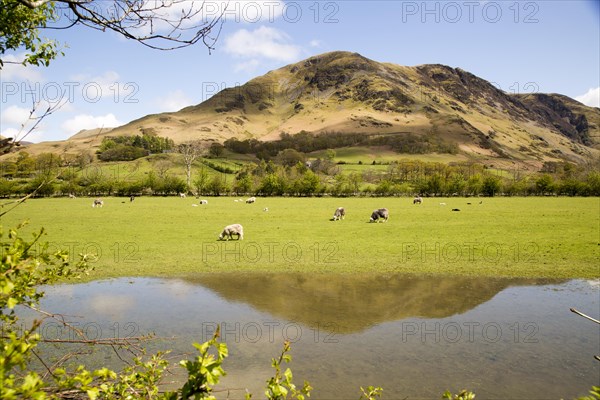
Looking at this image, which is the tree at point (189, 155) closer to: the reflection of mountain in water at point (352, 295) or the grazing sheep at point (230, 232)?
the grazing sheep at point (230, 232)

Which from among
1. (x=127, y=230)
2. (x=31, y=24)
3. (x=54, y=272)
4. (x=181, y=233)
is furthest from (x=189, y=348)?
(x=127, y=230)

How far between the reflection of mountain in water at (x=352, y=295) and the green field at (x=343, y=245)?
5.12ft

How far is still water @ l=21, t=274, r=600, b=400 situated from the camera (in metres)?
10.3

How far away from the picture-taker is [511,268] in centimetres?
2312

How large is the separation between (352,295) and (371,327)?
4.01 meters

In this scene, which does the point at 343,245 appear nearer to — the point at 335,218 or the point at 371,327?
the point at 335,218

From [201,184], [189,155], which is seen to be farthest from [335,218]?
[189,155]

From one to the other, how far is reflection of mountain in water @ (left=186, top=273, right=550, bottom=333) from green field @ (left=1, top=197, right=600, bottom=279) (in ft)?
5.12

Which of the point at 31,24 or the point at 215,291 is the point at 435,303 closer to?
the point at 215,291

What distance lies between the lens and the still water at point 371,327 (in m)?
10.3

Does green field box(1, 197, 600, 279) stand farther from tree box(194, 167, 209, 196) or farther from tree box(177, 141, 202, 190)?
tree box(177, 141, 202, 190)

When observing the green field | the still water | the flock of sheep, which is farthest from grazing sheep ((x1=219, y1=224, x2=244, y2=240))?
the still water

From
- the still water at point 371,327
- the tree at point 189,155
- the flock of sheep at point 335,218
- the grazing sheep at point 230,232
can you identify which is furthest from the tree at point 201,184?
the still water at point 371,327

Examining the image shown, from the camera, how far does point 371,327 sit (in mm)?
14180
